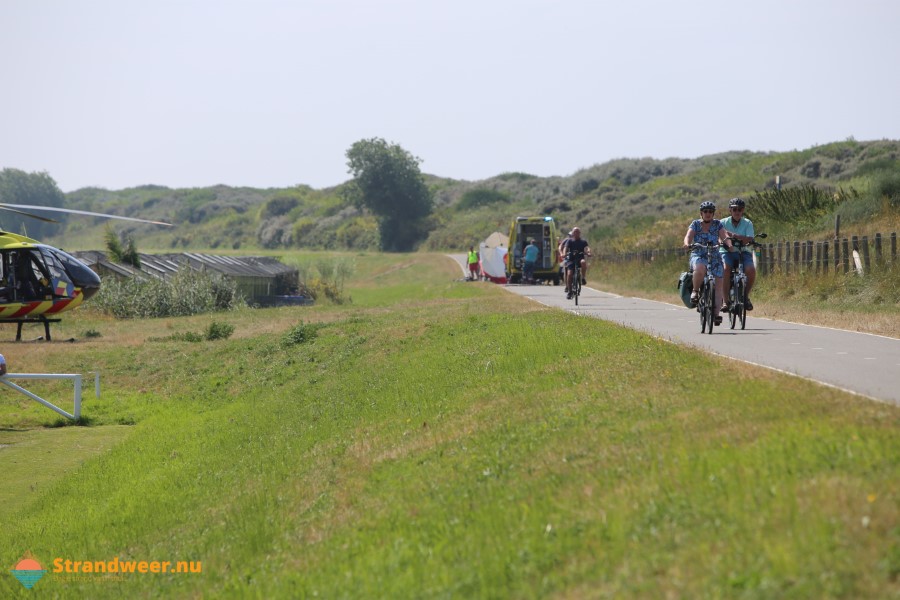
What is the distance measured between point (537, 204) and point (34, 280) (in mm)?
90387

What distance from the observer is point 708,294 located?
60.5 feet

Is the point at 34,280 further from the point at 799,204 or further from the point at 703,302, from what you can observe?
the point at 799,204

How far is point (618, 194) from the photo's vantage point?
323 feet

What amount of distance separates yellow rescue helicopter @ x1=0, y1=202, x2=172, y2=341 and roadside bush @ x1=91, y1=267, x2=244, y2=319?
17259 millimetres

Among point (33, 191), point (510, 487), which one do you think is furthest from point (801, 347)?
point (33, 191)

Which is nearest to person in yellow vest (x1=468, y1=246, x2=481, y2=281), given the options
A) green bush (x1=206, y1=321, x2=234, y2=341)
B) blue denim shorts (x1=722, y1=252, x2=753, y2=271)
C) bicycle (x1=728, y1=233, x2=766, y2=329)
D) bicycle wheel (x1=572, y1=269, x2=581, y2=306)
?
green bush (x1=206, y1=321, x2=234, y2=341)

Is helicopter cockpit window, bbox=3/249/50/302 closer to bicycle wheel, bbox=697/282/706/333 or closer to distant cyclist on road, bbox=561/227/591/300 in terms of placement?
distant cyclist on road, bbox=561/227/591/300

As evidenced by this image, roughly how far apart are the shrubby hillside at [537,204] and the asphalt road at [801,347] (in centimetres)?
1449

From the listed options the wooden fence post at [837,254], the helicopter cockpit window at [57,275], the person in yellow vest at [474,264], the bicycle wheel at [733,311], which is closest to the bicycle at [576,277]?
the wooden fence post at [837,254]

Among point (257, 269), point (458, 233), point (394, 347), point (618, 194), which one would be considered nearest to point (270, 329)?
point (394, 347)

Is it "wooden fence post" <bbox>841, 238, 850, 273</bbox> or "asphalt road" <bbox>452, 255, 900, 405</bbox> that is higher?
"wooden fence post" <bbox>841, 238, 850, 273</bbox>

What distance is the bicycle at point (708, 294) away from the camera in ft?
58.8

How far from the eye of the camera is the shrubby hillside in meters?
65.6

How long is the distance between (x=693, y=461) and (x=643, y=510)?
2.83 ft
